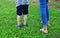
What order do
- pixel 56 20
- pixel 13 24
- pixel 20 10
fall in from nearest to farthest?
pixel 20 10
pixel 13 24
pixel 56 20

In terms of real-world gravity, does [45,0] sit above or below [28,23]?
above

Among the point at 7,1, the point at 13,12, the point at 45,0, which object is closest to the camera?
the point at 45,0

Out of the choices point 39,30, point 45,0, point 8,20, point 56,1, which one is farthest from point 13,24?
point 56,1

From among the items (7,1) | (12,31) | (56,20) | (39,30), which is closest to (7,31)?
(12,31)

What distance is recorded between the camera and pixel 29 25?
18.7 feet

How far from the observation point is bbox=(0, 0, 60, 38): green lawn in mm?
5109

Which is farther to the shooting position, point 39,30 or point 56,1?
point 56,1

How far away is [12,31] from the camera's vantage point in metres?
5.30

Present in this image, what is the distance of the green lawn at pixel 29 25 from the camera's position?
5.11 metres

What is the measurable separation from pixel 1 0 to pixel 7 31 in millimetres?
3488

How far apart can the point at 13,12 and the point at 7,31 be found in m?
1.74

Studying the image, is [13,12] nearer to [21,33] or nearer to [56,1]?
[21,33]

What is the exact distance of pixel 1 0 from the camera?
8547 millimetres

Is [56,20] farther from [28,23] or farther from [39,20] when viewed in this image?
[28,23]
